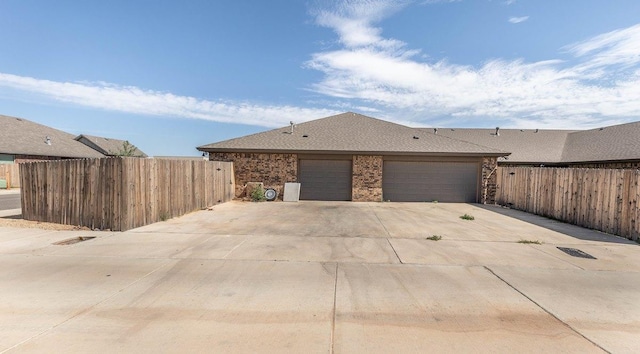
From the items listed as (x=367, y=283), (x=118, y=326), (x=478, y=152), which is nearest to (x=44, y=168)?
(x=118, y=326)

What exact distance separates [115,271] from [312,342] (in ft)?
13.3

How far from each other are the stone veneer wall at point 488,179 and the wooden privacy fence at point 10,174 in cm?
3587

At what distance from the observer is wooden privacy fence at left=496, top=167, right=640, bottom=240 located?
802cm

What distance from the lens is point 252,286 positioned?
446 centimetres

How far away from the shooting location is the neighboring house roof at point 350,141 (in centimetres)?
1608

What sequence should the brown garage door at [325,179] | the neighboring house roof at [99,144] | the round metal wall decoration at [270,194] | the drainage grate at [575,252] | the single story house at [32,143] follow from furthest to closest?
1. the neighboring house roof at [99,144]
2. the single story house at [32,143]
3. the brown garage door at [325,179]
4. the round metal wall decoration at [270,194]
5. the drainage grate at [575,252]

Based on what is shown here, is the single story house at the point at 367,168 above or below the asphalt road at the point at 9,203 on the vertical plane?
above

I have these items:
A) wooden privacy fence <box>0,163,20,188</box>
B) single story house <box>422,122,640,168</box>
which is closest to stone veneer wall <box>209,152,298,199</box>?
single story house <box>422,122,640,168</box>

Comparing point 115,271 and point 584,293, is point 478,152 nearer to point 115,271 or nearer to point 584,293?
point 584,293

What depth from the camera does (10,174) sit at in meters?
23.7

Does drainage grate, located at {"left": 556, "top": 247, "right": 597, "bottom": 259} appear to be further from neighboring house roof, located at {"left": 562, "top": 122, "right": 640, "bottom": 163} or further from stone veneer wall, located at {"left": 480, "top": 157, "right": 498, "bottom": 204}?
neighboring house roof, located at {"left": 562, "top": 122, "right": 640, "bottom": 163}

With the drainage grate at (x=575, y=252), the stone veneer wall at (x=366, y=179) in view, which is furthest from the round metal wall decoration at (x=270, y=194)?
the drainage grate at (x=575, y=252)

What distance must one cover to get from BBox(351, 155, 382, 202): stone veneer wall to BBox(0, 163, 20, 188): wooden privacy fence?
94.0ft

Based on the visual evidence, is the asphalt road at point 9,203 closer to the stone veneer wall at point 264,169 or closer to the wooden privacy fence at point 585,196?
the stone veneer wall at point 264,169
